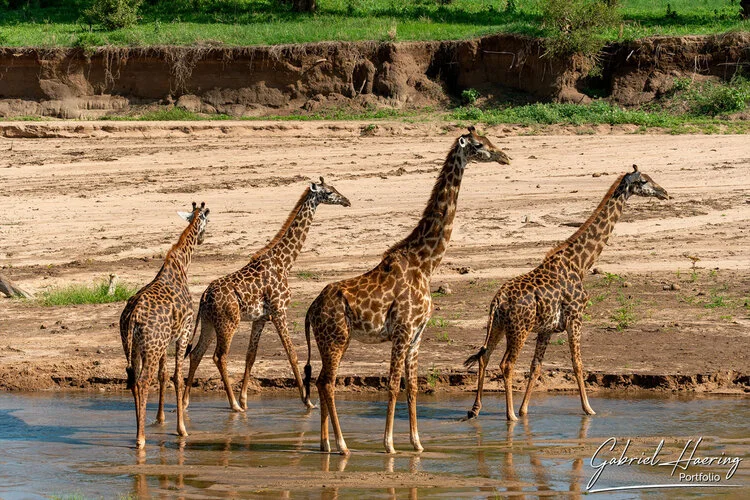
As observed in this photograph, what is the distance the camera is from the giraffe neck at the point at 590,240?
458 inches

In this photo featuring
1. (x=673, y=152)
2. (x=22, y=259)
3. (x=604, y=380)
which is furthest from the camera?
(x=673, y=152)

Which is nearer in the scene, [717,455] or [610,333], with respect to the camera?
[717,455]

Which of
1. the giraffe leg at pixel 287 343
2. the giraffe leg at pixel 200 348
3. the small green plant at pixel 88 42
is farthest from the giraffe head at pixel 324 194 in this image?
the small green plant at pixel 88 42

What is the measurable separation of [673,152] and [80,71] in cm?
1896

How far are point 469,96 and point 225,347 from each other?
20327mm

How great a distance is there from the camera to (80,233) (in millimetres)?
19719

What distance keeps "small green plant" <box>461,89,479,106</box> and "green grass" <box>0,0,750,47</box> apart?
259 cm

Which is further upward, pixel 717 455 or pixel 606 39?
pixel 606 39

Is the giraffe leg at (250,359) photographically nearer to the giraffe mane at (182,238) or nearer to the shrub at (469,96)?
the giraffe mane at (182,238)

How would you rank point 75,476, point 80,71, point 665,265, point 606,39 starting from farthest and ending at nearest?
point 80,71, point 606,39, point 665,265, point 75,476

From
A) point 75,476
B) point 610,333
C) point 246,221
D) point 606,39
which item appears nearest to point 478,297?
point 610,333

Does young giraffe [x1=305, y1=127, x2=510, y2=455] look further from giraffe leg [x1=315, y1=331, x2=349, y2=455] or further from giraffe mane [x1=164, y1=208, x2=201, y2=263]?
giraffe mane [x1=164, y1=208, x2=201, y2=263]

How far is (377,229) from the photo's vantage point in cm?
1902

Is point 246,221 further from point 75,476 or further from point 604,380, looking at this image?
point 75,476
